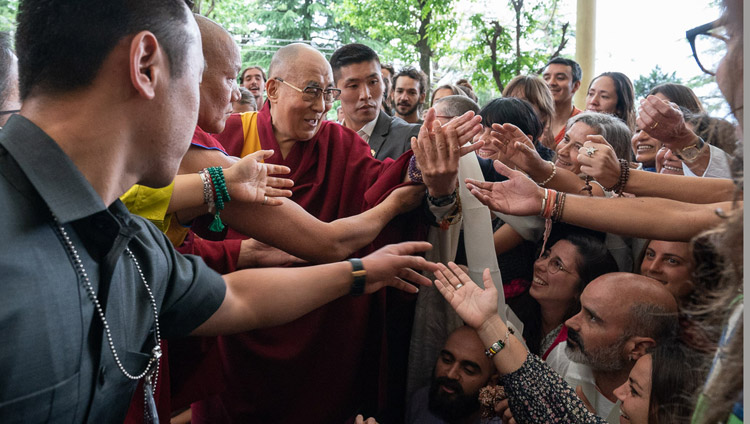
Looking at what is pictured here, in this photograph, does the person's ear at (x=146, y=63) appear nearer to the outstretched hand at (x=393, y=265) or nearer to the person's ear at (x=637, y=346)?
the outstretched hand at (x=393, y=265)

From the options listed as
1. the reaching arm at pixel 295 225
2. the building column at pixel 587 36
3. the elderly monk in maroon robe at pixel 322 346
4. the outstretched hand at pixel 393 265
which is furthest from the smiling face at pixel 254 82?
the outstretched hand at pixel 393 265

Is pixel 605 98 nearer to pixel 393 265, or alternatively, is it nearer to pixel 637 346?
pixel 637 346

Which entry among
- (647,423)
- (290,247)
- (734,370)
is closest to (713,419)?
(734,370)

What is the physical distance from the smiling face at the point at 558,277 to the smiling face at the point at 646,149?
1388 millimetres

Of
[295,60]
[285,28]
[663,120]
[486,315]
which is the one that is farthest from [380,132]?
[285,28]

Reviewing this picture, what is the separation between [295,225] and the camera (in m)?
2.08

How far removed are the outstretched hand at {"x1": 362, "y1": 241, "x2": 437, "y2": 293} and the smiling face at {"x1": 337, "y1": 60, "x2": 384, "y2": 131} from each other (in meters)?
2.40

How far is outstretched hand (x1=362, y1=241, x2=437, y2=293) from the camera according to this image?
6.23 ft

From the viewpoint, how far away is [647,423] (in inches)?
66.0

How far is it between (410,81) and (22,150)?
4724 millimetres

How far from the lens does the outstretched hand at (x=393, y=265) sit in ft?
6.23

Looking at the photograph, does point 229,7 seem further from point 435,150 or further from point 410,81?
point 435,150

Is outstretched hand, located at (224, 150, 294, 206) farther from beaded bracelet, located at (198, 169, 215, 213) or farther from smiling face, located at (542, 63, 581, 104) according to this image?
smiling face, located at (542, 63, 581, 104)

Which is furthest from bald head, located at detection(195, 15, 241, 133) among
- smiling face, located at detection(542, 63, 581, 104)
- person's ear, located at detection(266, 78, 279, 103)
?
smiling face, located at detection(542, 63, 581, 104)
